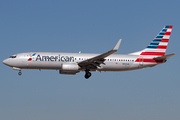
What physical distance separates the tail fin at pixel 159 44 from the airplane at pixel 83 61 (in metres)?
0.23

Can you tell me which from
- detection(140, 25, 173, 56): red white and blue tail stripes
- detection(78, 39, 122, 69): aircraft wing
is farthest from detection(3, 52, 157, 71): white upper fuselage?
detection(140, 25, 173, 56): red white and blue tail stripes

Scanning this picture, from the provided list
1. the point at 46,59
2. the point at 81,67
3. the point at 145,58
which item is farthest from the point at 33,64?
the point at 145,58

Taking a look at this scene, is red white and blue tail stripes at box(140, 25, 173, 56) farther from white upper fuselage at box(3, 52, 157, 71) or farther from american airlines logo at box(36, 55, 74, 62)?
american airlines logo at box(36, 55, 74, 62)

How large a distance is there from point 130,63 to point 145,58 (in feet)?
9.55

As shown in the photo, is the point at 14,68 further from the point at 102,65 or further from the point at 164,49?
the point at 164,49

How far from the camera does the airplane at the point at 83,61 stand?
44.9 meters

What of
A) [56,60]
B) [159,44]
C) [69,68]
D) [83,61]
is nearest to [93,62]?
[83,61]

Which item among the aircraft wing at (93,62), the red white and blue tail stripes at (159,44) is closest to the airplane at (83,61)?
the aircraft wing at (93,62)

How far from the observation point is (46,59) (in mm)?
45094

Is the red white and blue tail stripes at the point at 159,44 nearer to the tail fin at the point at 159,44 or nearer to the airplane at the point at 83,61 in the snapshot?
the tail fin at the point at 159,44

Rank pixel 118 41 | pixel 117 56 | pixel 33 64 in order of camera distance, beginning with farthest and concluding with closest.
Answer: pixel 117 56 → pixel 33 64 → pixel 118 41

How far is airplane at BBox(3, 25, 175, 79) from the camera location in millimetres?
44947

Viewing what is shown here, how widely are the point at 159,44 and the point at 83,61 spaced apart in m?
15.2

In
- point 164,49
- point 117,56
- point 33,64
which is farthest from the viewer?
point 164,49
